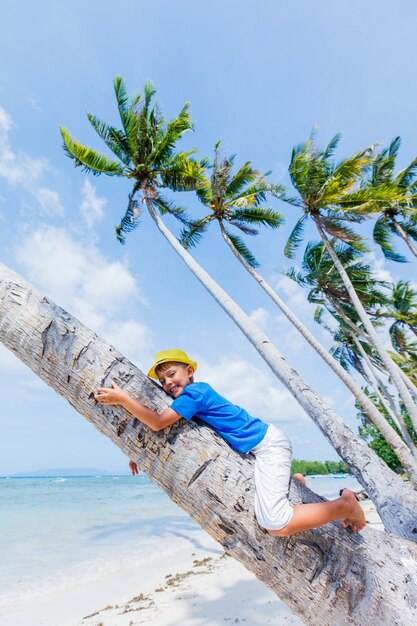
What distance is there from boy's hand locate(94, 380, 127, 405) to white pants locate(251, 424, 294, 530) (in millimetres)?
671

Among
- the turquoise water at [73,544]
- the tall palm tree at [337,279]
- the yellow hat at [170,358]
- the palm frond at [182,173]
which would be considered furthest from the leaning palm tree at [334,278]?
the yellow hat at [170,358]

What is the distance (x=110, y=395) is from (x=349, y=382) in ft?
28.7

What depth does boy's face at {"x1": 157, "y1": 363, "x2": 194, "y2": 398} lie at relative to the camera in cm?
224

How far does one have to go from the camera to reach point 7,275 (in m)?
1.95

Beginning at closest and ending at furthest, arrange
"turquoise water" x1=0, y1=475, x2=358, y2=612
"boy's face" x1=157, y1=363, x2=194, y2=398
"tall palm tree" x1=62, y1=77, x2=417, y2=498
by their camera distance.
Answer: "boy's face" x1=157, y1=363, x2=194, y2=398 → "turquoise water" x1=0, y1=475, x2=358, y2=612 → "tall palm tree" x1=62, y1=77, x2=417, y2=498

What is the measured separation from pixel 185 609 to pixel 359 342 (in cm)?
1564

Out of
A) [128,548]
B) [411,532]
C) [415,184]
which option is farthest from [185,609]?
[415,184]

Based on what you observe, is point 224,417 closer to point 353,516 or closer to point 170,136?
point 353,516

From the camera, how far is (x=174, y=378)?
2.25 m

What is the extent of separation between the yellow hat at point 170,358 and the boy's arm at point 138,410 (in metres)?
0.54

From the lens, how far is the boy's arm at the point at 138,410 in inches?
66.9

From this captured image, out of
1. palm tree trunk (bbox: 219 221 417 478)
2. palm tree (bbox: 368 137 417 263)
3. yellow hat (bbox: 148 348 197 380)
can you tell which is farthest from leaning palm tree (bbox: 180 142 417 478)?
yellow hat (bbox: 148 348 197 380)

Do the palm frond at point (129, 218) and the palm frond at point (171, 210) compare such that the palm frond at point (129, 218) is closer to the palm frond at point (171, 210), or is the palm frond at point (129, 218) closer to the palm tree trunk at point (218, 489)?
the palm frond at point (171, 210)

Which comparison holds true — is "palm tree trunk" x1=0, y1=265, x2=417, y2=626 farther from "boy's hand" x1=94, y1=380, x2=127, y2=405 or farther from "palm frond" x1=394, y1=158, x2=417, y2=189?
"palm frond" x1=394, y1=158, x2=417, y2=189
